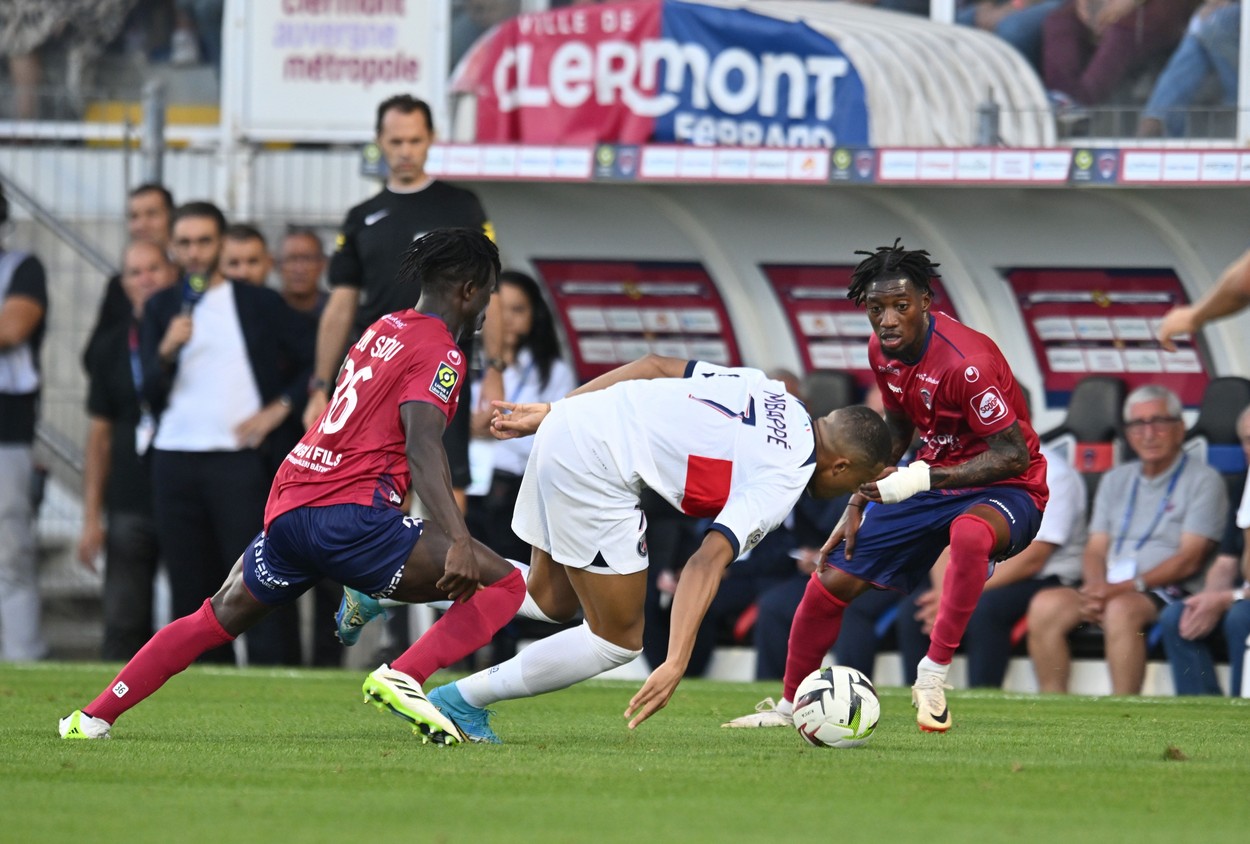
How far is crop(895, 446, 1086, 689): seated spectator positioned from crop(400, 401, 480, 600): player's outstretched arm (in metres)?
4.31

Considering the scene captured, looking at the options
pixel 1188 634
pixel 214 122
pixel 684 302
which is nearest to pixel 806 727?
pixel 1188 634

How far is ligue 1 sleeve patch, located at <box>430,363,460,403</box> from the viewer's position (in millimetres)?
6262

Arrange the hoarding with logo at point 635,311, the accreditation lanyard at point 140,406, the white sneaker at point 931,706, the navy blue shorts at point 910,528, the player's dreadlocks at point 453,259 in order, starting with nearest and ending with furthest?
the player's dreadlocks at point 453,259 < the white sneaker at point 931,706 < the navy blue shorts at point 910,528 < the accreditation lanyard at point 140,406 < the hoarding with logo at point 635,311

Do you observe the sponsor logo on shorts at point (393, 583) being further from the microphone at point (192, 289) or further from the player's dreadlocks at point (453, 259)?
the microphone at point (192, 289)

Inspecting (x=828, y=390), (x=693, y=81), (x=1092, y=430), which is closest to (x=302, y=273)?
(x=693, y=81)

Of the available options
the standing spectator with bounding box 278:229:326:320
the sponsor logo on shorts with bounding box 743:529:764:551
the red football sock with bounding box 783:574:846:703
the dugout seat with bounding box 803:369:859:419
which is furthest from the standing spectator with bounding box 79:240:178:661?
the sponsor logo on shorts with bounding box 743:529:764:551

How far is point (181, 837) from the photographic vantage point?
454 centimetres

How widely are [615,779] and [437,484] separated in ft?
3.55

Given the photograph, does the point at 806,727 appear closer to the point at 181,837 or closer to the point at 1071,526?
the point at 181,837

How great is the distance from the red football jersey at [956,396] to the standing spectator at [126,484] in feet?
16.3

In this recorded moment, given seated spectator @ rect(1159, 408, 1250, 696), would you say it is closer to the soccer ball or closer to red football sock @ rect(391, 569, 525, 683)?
the soccer ball

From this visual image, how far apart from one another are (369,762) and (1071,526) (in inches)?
209

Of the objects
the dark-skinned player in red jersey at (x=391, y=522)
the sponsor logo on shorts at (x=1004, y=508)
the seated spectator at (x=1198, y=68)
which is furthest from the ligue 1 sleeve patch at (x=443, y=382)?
the seated spectator at (x=1198, y=68)

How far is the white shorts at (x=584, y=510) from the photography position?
631 centimetres
